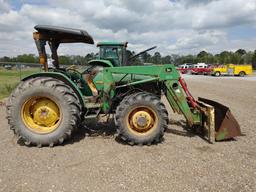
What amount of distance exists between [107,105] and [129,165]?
1.79 meters

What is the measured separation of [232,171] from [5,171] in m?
3.51

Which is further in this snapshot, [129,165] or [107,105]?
[107,105]

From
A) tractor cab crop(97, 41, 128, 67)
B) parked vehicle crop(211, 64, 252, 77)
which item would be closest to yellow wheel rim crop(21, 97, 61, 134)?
tractor cab crop(97, 41, 128, 67)

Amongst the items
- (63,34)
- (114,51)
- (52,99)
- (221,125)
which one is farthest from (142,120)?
(114,51)

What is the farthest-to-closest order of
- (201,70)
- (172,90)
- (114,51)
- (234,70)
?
(201,70)
(234,70)
(114,51)
(172,90)

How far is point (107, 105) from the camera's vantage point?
231 inches

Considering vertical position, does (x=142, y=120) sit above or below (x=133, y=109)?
below

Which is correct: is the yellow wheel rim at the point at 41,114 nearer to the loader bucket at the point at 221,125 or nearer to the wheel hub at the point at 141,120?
the wheel hub at the point at 141,120

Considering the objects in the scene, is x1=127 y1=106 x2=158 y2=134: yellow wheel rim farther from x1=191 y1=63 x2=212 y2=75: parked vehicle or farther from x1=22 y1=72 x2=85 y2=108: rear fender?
x1=191 y1=63 x2=212 y2=75: parked vehicle

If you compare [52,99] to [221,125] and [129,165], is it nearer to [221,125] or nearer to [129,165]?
[129,165]

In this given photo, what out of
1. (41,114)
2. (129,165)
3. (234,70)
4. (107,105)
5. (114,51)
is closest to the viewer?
(129,165)

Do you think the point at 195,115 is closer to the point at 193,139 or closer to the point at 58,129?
the point at 193,139

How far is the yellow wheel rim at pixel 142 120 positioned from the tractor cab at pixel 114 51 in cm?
442

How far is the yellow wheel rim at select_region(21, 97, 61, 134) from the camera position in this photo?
5488mm
